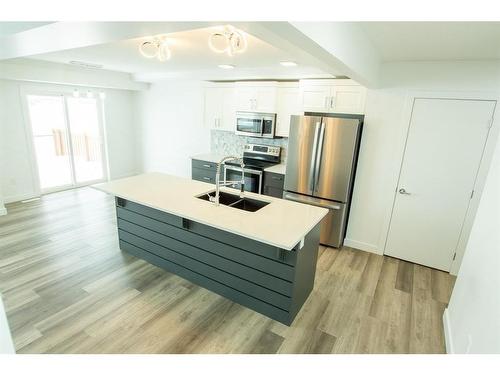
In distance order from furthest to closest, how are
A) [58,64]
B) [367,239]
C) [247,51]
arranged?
[58,64]
[367,239]
[247,51]

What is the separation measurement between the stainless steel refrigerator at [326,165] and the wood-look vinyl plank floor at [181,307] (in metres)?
0.52

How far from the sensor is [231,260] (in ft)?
8.16

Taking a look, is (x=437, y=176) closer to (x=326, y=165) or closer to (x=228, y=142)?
(x=326, y=165)

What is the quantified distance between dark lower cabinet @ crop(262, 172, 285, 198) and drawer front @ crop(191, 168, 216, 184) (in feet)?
3.59

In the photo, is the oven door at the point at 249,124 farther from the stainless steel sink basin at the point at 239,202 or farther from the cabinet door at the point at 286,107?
the stainless steel sink basin at the point at 239,202

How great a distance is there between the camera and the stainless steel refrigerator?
334cm

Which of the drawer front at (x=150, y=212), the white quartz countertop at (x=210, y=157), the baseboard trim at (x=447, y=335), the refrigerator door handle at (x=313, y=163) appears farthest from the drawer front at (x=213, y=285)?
the white quartz countertop at (x=210, y=157)

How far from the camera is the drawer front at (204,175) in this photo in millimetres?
4875

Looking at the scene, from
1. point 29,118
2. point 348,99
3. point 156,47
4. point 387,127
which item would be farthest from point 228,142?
point 29,118

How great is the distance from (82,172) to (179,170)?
2182mm

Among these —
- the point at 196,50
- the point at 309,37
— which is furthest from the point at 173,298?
the point at 196,50

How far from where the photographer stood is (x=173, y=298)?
2.63 metres

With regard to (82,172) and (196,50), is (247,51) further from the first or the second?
(82,172)

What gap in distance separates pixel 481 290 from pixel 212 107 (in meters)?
4.51
